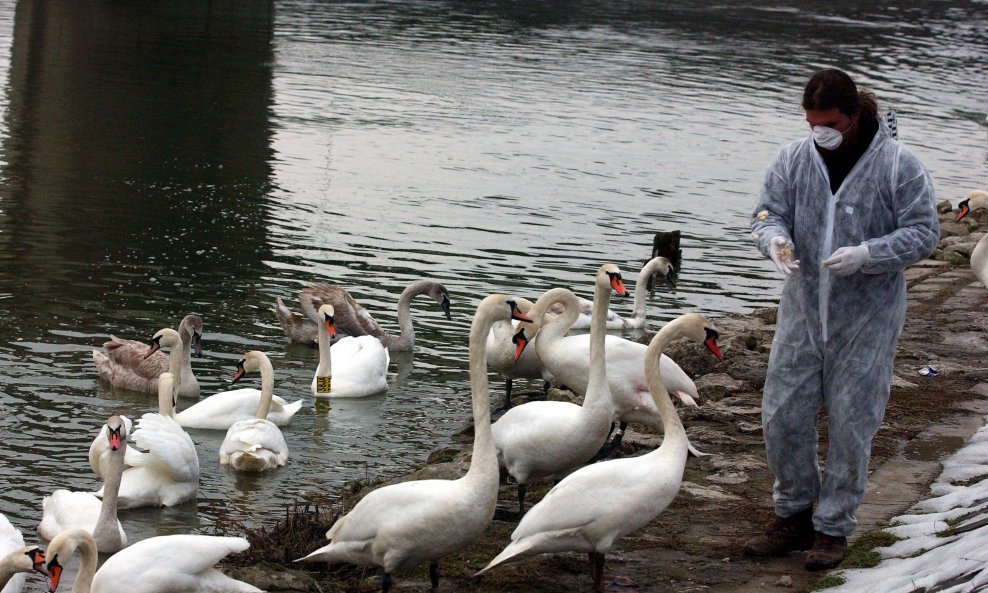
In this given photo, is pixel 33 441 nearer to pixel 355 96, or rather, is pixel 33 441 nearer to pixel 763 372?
pixel 763 372

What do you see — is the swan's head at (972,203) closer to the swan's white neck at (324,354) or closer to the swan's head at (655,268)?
the swan's head at (655,268)

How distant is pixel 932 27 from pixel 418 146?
160 ft

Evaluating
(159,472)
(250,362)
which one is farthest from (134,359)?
(159,472)

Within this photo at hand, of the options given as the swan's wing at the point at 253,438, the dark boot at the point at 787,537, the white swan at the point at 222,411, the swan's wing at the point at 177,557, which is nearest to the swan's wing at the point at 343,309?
the white swan at the point at 222,411

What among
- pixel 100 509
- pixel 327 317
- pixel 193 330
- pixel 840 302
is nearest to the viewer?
pixel 840 302

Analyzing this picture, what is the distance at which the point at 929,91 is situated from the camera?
41000 millimetres

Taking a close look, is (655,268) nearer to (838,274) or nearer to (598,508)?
(838,274)

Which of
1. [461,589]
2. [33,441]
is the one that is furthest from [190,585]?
[33,441]

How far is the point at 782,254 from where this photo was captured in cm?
606

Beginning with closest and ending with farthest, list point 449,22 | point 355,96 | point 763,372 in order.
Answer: point 763,372, point 355,96, point 449,22

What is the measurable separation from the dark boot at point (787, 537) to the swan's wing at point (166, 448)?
4.25 metres

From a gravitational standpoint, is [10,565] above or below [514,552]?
below

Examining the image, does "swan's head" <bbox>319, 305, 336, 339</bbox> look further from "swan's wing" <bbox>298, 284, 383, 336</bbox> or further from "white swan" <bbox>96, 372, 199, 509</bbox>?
"white swan" <bbox>96, 372, 199, 509</bbox>

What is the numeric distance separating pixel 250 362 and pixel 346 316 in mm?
2773
